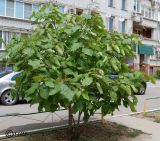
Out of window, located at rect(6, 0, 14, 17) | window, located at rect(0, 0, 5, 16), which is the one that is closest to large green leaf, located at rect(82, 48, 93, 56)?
window, located at rect(0, 0, 5, 16)

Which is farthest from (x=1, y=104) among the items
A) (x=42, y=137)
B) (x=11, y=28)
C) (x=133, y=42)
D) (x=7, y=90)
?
(x=11, y=28)

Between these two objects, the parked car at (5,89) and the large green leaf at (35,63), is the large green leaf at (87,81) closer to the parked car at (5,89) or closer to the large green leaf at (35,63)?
the large green leaf at (35,63)

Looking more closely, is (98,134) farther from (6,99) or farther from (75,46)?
(6,99)

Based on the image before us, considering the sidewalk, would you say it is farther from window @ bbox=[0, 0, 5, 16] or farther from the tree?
window @ bbox=[0, 0, 5, 16]

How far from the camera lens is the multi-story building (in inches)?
1233

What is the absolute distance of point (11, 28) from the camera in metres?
31.4

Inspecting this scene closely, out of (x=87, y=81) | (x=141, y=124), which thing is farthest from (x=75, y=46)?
(x=141, y=124)

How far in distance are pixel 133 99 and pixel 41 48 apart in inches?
83.9

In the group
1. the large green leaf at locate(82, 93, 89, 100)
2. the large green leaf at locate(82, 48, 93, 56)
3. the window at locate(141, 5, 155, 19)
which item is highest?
the window at locate(141, 5, 155, 19)

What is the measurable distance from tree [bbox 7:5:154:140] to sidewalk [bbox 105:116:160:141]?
2.23 metres

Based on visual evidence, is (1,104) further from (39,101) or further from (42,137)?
(39,101)

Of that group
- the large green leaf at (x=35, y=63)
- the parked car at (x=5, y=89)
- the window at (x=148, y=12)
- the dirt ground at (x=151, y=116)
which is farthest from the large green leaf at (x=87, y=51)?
the window at (x=148, y=12)

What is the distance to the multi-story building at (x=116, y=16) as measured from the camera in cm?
3133

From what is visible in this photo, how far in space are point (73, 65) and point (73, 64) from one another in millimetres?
31
